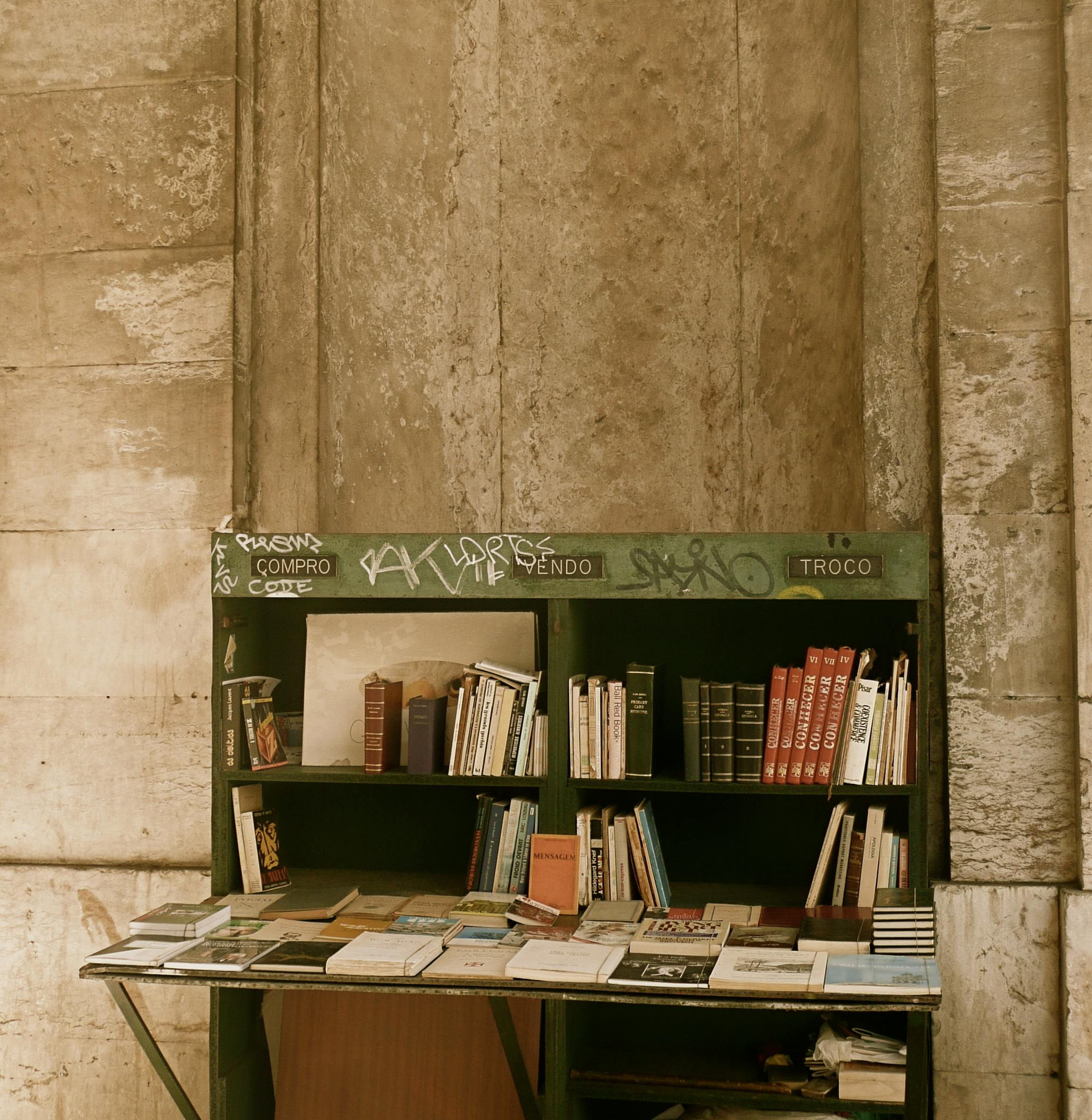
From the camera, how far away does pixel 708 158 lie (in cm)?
350

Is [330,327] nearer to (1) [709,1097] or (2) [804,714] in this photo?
(2) [804,714]

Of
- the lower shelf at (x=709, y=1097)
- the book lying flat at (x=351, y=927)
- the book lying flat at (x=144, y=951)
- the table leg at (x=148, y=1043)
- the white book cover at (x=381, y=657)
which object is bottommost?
the lower shelf at (x=709, y=1097)

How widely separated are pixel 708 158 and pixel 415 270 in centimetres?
102

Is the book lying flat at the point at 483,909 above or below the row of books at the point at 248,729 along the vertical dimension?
below

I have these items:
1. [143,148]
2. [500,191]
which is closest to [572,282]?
[500,191]

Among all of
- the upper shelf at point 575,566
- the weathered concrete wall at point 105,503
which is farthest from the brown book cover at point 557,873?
the weathered concrete wall at point 105,503

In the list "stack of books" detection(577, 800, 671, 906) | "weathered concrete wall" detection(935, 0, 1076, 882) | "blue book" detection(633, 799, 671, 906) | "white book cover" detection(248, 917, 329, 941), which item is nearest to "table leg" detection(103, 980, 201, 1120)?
"white book cover" detection(248, 917, 329, 941)

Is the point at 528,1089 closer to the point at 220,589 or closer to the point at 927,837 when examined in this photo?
the point at 927,837

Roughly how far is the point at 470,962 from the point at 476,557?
96cm

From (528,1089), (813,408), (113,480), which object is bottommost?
(528,1089)

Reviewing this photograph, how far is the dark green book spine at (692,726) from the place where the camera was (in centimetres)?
271

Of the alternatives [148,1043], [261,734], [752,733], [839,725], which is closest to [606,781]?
[752,733]

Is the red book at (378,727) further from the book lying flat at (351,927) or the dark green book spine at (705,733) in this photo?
the dark green book spine at (705,733)

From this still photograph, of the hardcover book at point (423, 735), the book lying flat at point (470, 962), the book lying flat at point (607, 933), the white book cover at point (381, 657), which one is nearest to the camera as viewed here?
the book lying flat at point (470, 962)
